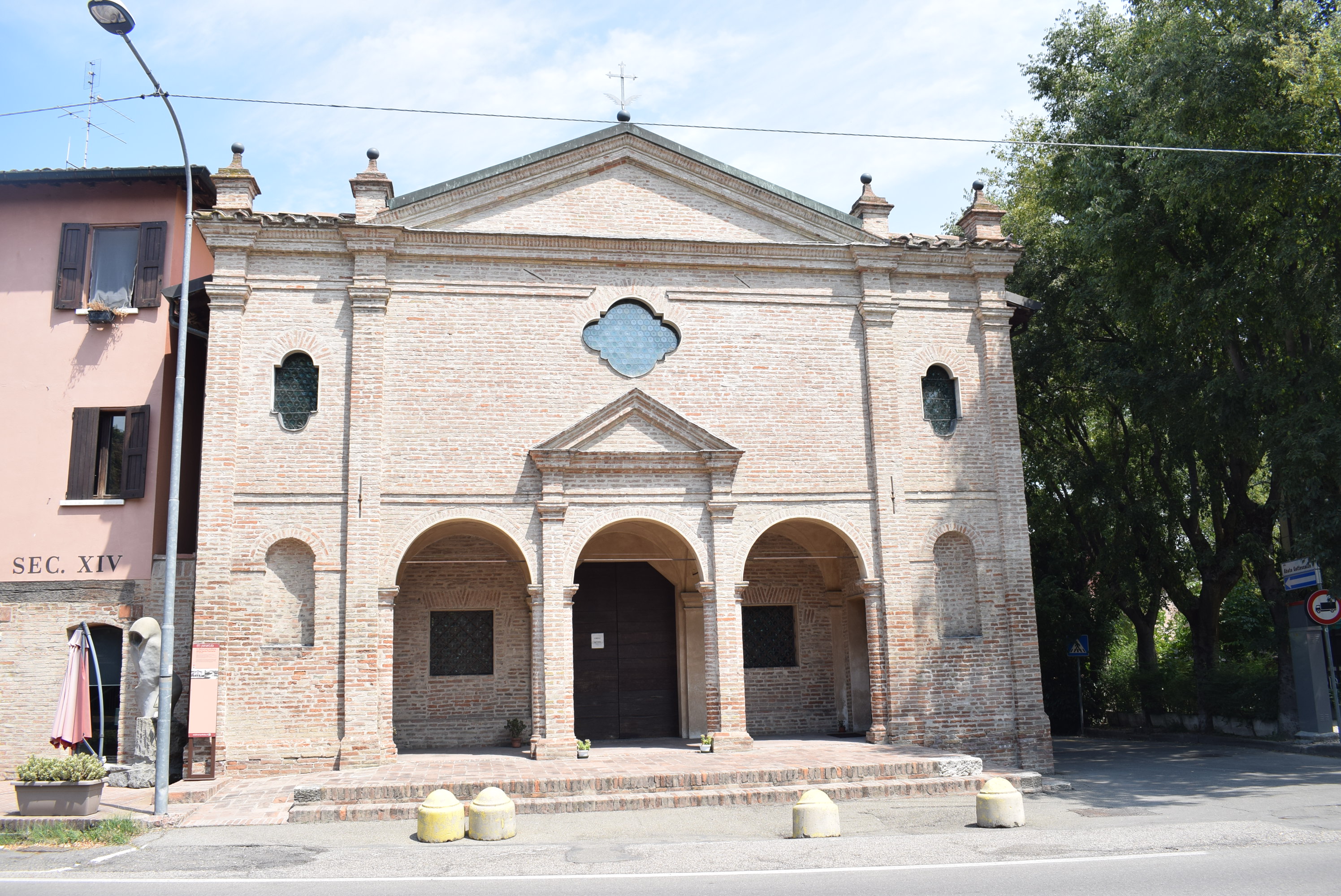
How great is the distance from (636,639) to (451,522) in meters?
4.57

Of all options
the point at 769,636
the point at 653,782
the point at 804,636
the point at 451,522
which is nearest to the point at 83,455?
the point at 451,522

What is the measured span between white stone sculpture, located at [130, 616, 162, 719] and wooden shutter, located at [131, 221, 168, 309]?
525cm

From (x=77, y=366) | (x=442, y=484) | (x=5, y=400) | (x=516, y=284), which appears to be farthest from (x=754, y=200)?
(x=5, y=400)

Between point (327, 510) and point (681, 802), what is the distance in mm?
6844

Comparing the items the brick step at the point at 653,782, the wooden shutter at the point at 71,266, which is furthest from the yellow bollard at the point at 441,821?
the wooden shutter at the point at 71,266

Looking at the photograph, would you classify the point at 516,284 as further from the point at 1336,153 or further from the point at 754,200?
the point at 1336,153

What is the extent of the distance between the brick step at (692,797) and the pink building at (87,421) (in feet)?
17.1

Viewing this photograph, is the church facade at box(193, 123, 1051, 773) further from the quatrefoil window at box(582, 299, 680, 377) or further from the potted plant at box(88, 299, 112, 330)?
the potted plant at box(88, 299, 112, 330)

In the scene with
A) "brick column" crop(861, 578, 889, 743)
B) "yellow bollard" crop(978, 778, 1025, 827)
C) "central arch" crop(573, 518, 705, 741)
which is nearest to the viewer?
"yellow bollard" crop(978, 778, 1025, 827)

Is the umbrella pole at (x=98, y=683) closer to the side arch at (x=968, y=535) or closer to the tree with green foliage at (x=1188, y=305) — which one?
the side arch at (x=968, y=535)

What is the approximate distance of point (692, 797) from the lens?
40.6 ft

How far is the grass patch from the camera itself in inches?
412

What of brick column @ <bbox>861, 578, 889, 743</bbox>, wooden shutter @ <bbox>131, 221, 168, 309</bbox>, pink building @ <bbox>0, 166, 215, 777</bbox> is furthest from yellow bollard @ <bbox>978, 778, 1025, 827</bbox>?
wooden shutter @ <bbox>131, 221, 168, 309</bbox>

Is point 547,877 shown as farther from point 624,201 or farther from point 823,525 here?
point 624,201
